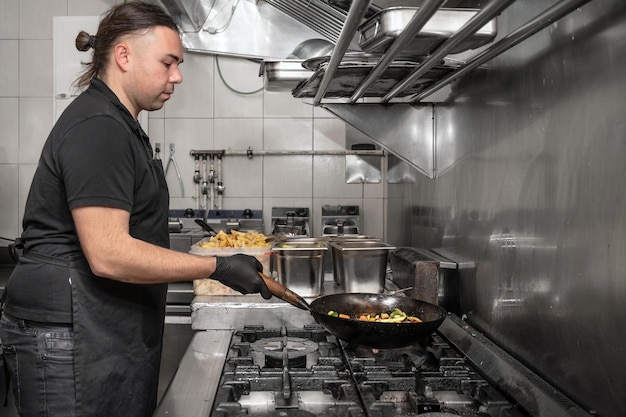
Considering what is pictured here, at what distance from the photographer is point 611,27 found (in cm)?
94

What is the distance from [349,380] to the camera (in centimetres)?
125

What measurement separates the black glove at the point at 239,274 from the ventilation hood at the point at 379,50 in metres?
0.57

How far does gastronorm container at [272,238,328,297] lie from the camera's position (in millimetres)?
1880

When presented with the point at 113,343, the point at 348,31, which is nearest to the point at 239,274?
the point at 113,343

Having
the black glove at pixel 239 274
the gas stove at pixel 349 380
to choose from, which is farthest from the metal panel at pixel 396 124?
the black glove at pixel 239 274

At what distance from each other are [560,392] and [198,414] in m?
0.76

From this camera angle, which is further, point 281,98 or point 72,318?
point 281,98

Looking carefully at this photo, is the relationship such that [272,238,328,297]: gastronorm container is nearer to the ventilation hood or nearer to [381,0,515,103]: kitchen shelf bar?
the ventilation hood

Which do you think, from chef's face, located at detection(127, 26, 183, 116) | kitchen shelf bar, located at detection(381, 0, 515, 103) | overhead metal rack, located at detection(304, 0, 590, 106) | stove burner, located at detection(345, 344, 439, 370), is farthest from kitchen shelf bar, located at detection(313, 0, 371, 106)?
stove burner, located at detection(345, 344, 439, 370)

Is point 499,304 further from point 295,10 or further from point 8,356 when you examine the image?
point 295,10

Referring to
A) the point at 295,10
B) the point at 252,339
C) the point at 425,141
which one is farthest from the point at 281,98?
the point at 252,339

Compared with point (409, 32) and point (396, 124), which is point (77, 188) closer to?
point (409, 32)

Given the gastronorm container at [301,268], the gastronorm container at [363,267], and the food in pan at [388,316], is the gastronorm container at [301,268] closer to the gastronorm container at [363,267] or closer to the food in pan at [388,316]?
the gastronorm container at [363,267]

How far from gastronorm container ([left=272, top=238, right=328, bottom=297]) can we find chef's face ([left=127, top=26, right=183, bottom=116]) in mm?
742
